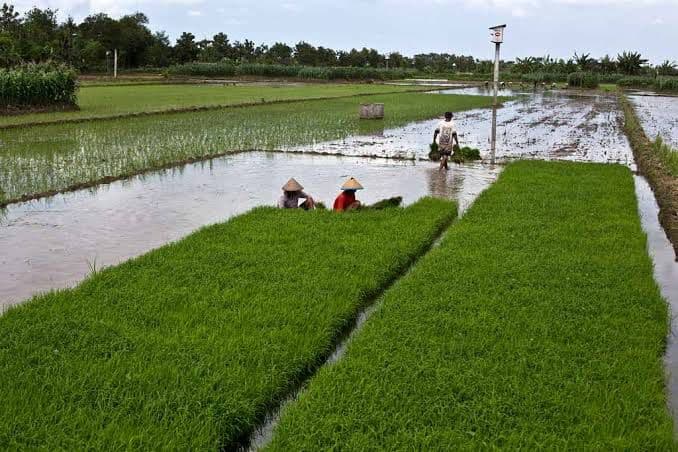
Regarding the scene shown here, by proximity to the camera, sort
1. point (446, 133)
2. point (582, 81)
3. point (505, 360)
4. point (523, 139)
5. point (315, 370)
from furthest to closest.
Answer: point (582, 81), point (523, 139), point (446, 133), point (315, 370), point (505, 360)

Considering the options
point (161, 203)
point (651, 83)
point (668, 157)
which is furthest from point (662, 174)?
point (651, 83)

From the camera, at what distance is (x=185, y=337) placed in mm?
4234

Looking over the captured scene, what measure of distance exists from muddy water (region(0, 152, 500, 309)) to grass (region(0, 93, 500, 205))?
0.93 m

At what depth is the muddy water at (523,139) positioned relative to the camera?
47.8ft

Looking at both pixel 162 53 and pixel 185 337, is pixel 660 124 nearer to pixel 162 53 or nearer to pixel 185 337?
pixel 185 337

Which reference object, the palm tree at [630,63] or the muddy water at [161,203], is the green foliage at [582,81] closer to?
the palm tree at [630,63]

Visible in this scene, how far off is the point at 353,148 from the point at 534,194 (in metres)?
6.42

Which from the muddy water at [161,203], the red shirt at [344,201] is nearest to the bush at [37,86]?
the muddy water at [161,203]

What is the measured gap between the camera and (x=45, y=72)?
21.1 meters

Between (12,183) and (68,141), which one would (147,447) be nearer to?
(12,183)

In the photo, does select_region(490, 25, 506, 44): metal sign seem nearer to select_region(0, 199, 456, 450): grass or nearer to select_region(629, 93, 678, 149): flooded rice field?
select_region(629, 93, 678, 149): flooded rice field

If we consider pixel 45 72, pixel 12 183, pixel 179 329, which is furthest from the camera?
pixel 45 72

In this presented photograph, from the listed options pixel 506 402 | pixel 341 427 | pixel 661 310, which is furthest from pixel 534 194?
pixel 341 427

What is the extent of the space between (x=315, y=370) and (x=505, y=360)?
1.20 metres
